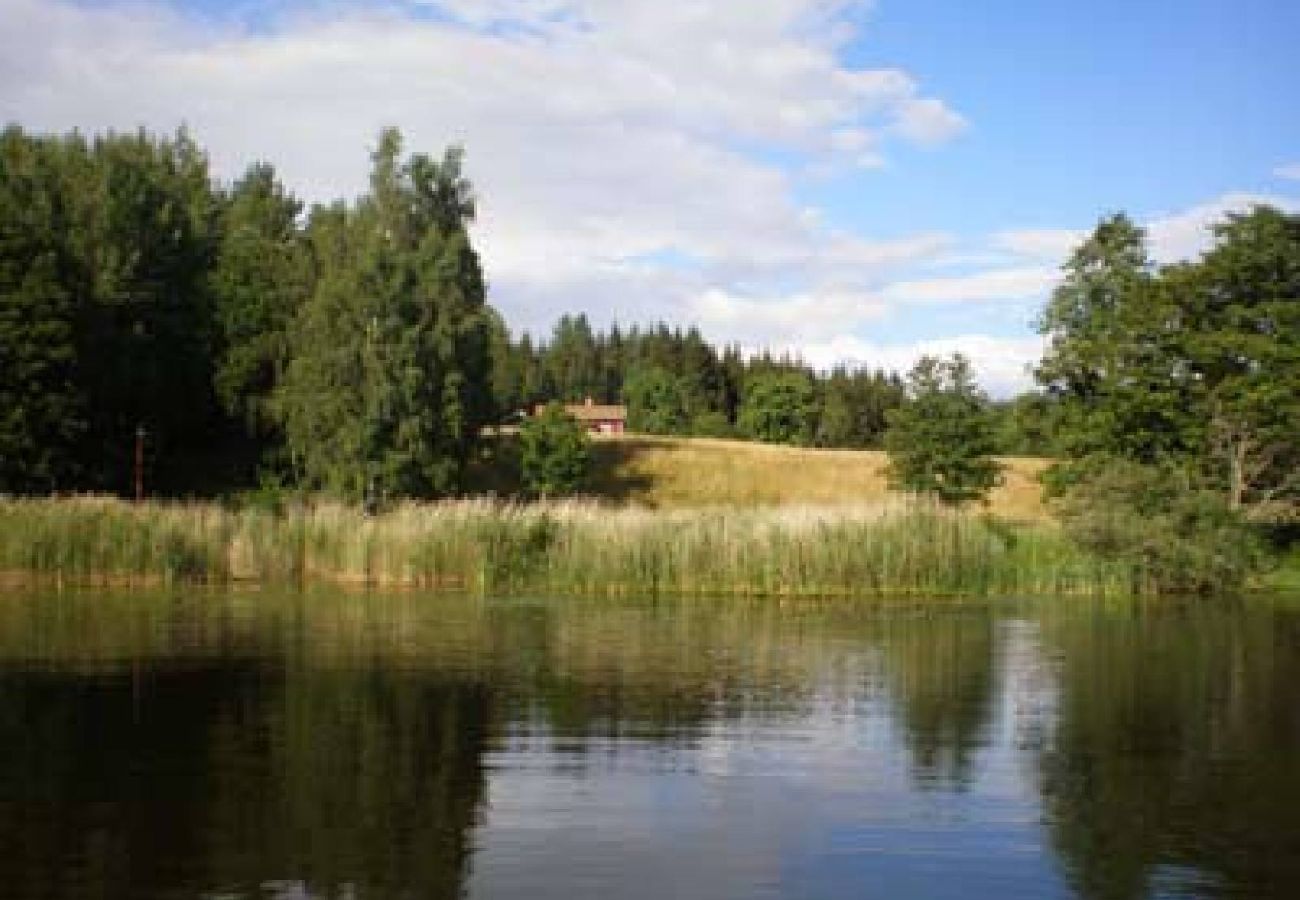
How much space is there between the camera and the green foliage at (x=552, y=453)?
65188mm

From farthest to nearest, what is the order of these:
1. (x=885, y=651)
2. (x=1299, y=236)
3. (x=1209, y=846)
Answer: (x=1299, y=236) < (x=885, y=651) < (x=1209, y=846)

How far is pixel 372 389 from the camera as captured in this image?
55344 mm

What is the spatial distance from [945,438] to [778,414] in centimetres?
5886

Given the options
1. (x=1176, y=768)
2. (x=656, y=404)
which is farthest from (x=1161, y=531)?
(x=656, y=404)

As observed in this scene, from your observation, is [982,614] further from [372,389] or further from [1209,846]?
[372,389]

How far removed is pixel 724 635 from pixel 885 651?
10.2 ft

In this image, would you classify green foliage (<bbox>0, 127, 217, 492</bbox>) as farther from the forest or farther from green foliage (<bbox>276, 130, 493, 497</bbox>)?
green foliage (<bbox>276, 130, 493, 497</bbox>)

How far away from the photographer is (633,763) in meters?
14.1

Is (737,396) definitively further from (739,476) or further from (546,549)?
(546,549)

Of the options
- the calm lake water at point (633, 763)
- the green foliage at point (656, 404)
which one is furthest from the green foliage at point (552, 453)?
the green foliage at point (656, 404)

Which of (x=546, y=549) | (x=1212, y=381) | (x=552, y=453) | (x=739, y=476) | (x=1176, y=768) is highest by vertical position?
(x=1212, y=381)

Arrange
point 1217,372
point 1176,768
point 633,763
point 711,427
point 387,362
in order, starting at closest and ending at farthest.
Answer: point 633,763, point 1176,768, point 1217,372, point 387,362, point 711,427

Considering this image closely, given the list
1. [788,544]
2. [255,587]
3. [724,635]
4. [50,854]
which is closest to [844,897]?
[50,854]

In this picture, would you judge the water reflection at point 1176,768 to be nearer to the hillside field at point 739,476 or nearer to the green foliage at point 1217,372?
the green foliage at point 1217,372
